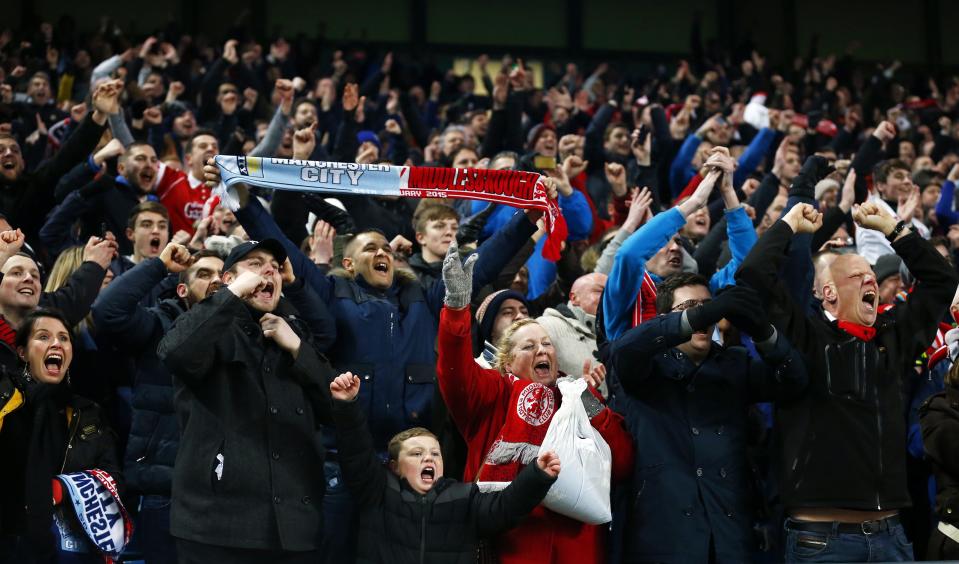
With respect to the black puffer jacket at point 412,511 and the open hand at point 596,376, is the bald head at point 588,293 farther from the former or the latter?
the black puffer jacket at point 412,511

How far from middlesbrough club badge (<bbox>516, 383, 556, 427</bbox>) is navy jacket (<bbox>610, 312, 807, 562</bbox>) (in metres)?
0.32

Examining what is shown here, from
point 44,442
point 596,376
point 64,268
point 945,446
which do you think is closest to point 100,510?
point 44,442

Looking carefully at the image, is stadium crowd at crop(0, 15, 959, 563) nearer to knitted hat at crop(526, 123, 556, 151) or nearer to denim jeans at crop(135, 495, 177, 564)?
denim jeans at crop(135, 495, 177, 564)

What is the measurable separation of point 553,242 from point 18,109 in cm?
551

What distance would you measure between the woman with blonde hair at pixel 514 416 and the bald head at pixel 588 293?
88 centimetres

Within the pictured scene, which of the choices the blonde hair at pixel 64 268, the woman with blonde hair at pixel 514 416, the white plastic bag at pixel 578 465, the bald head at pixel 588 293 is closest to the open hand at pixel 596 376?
the woman with blonde hair at pixel 514 416

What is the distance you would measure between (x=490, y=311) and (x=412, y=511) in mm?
1306

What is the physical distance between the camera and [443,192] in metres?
5.56

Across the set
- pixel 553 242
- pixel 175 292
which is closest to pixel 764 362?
pixel 553 242

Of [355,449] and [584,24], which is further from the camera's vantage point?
[584,24]

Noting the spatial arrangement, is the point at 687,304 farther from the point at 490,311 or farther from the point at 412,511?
the point at 412,511

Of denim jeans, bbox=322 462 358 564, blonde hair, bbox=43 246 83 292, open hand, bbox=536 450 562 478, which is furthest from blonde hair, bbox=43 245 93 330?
open hand, bbox=536 450 562 478

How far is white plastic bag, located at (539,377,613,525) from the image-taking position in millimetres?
4570

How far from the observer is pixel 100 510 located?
4.80 m
